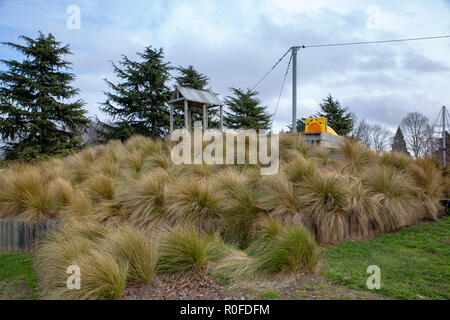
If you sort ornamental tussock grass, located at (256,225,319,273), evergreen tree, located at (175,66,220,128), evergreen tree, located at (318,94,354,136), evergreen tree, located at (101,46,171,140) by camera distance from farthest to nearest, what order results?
evergreen tree, located at (318,94,354,136)
evergreen tree, located at (175,66,220,128)
evergreen tree, located at (101,46,171,140)
ornamental tussock grass, located at (256,225,319,273)

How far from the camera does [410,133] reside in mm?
30703

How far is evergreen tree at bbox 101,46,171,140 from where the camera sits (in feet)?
47.2

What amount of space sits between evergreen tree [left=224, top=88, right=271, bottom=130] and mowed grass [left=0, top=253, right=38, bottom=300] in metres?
16.4

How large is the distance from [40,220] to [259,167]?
150 inches

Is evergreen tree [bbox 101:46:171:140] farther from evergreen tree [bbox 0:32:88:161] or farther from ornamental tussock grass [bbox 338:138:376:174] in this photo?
ornamental tussock grass [bbox 338:138:376:174]

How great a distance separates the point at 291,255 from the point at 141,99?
43.7ft

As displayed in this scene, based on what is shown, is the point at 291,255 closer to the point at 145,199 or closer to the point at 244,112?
the point at 145,199

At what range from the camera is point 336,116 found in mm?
21453

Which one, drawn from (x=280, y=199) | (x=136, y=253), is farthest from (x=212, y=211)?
(x=136, y=253)

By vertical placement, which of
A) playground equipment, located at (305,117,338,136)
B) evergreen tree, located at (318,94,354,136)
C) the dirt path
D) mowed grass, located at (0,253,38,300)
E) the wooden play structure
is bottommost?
mowed grass, located at (0,253,38,300)

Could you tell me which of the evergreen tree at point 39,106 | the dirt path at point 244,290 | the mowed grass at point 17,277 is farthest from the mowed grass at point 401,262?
the evergreen tree at point 39,106

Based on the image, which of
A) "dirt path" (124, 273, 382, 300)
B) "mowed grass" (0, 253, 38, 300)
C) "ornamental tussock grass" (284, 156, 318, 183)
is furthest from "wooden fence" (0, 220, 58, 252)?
"ornamental tussock grass" (284, 156, 318, 183)

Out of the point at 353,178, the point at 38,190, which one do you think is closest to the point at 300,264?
the point at 353,178
